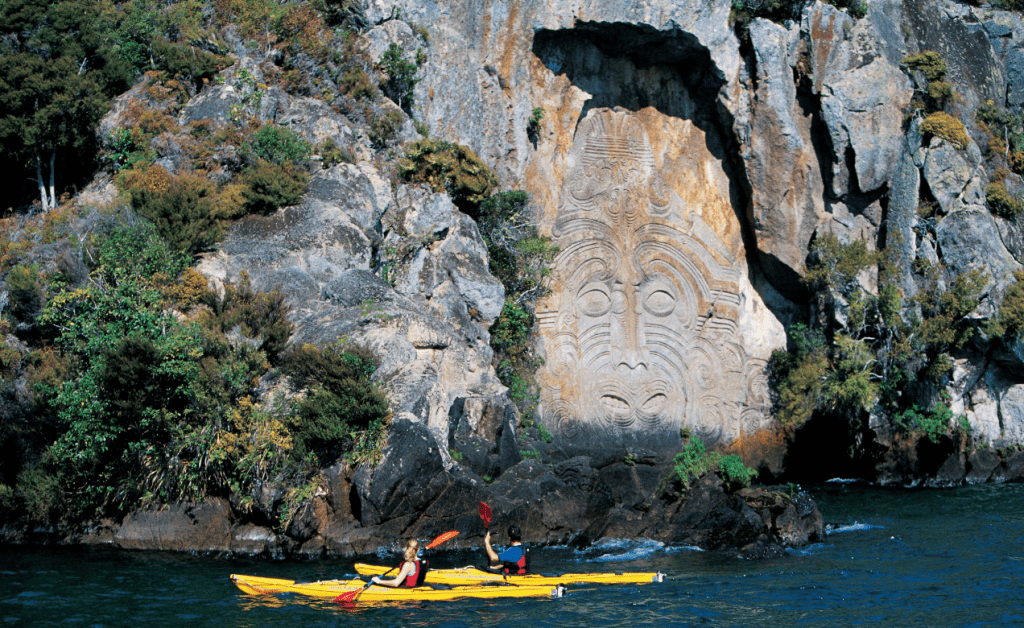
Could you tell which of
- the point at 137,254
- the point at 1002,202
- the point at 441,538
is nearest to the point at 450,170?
the point at 137,254

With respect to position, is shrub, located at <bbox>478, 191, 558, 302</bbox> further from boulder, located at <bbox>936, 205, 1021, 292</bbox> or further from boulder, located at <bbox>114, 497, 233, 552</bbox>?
boulder, located at <bbox>936, 205, 1021, 292</bbox>

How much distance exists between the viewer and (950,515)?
19219mm

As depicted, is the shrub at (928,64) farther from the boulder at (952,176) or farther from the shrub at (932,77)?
the boulder at (952,176)

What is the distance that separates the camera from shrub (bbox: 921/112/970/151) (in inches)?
988

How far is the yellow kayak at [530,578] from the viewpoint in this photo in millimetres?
14414

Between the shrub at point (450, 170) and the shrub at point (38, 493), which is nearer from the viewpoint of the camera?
the shrub at point (38, 493)

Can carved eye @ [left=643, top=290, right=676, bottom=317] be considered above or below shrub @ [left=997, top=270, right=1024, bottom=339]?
above

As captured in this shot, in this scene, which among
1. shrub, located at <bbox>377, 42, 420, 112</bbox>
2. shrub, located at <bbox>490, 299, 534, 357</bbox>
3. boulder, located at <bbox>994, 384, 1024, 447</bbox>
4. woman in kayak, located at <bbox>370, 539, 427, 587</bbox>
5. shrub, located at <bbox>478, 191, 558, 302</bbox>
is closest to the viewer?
woman in kayak, located at <bbox>370, 539, 427, 587</bbox>

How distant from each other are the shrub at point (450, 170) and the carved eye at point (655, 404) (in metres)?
7.81

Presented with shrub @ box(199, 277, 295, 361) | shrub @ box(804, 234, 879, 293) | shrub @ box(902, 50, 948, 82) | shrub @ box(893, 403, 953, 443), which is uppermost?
shrub @ box(902, 50, 948, 82)

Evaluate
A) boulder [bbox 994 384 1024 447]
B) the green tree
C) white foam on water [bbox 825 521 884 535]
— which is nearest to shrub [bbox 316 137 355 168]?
the green tree

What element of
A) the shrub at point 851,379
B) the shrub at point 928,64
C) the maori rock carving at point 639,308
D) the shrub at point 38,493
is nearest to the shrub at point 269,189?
the shrub at point 38,493

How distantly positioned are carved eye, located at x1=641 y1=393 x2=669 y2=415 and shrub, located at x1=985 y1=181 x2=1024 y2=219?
10.7 meters

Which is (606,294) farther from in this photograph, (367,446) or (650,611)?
(650,611)
